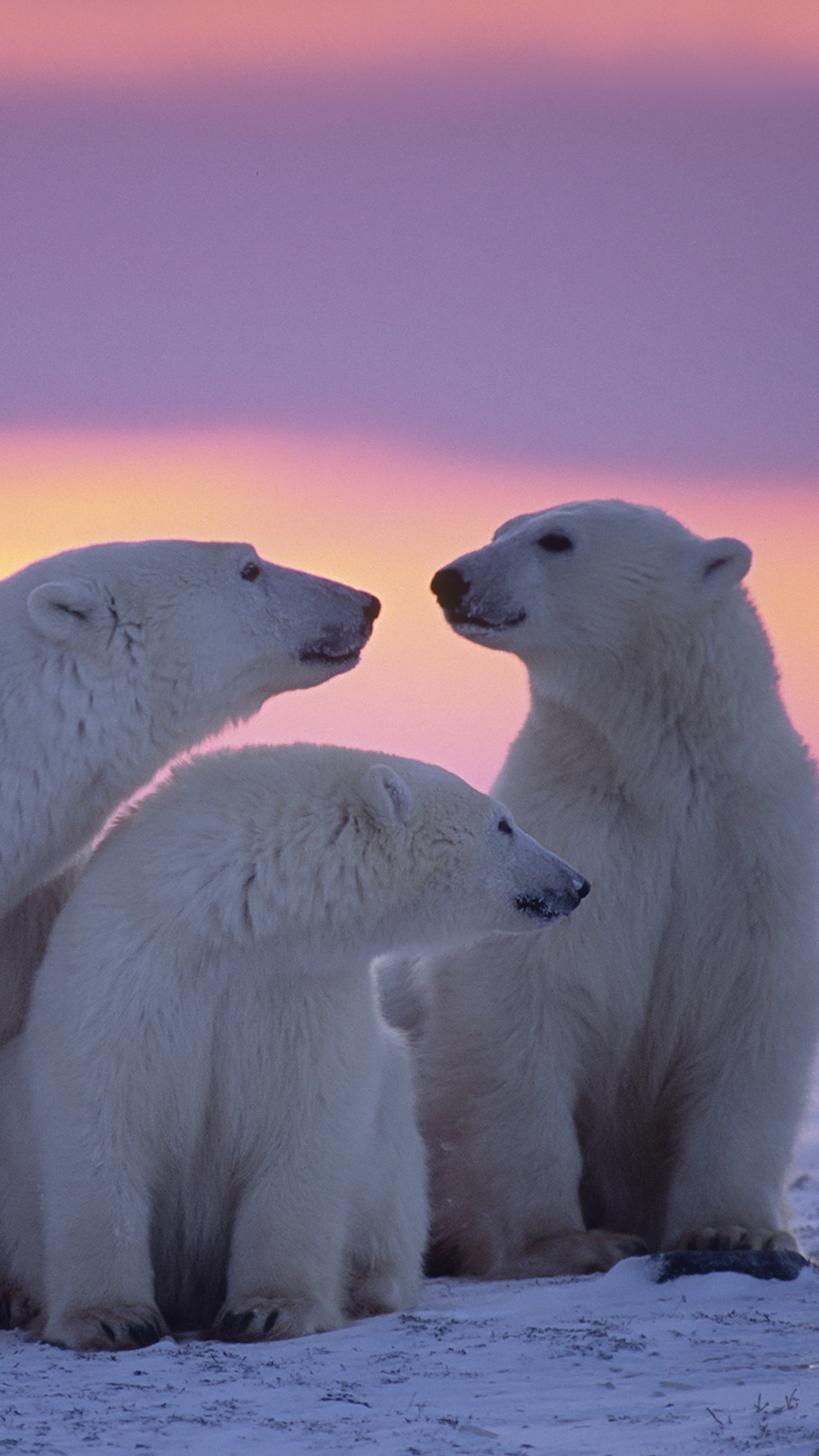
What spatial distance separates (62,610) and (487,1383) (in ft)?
7.32

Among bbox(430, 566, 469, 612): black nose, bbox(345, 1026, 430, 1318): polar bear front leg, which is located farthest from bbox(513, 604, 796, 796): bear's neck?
bbox(345, 1026, 430, 1318): polar bear front leg

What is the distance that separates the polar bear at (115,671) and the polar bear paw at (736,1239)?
6.27ft

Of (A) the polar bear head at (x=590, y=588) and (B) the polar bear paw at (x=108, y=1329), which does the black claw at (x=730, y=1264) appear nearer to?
(B) the polar bear paw at (x=108, y=1329)

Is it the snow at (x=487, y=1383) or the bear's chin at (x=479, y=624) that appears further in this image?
the bear's chin at (x=479, y=624)

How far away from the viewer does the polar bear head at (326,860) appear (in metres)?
4.25

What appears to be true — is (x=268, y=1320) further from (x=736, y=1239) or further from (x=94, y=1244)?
(x=736, y=1239)

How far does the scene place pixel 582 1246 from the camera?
16.5 ft

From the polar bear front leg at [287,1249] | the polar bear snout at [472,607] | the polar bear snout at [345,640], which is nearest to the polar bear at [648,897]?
the polar bear snout at [472,607]

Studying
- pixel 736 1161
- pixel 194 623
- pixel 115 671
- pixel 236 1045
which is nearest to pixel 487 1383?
pixel 236 1045

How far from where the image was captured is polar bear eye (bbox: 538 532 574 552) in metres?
5.18

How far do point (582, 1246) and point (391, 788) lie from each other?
1529 millimetres

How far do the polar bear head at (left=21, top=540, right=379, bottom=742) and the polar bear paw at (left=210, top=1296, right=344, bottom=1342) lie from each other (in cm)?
152

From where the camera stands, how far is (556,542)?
17.1 ft

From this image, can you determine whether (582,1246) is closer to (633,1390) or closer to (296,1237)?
(296,1237)
